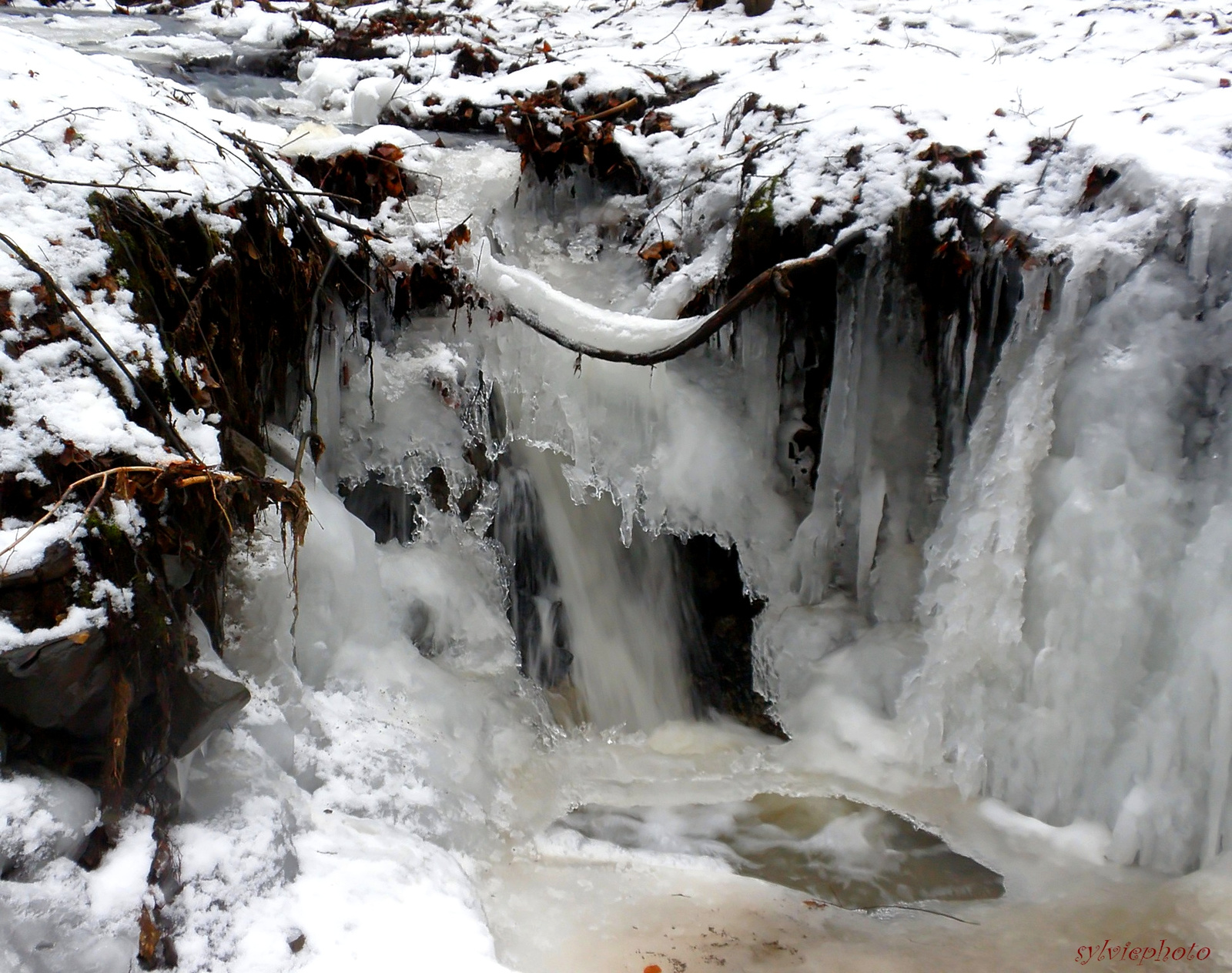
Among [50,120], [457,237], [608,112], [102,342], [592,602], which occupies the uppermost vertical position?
[608,112]

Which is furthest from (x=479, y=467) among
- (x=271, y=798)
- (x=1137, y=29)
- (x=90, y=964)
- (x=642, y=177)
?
(x=1137, y=29)

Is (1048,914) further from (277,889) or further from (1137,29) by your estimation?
(1137,29)

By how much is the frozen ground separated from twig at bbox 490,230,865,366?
0.36 ft

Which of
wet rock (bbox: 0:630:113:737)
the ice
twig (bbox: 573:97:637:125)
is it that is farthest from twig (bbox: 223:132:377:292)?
the ice

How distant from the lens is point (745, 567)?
412 centimetres

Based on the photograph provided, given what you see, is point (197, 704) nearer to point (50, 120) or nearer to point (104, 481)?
point (104, 481)

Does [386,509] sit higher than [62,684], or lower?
lower

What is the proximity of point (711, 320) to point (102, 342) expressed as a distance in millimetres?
2185

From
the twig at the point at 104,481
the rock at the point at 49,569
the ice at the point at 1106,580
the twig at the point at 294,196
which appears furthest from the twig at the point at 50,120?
the ice at the point at 1106,580

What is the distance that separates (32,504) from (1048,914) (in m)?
3.32

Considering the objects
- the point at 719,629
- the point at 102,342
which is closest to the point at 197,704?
the point at 102,342

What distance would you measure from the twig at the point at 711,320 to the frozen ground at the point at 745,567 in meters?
0.11

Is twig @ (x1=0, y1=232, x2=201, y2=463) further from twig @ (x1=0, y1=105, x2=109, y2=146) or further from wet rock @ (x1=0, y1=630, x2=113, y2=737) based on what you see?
wet rock @ (x1=0, y1=630, x2=113, y2=737)

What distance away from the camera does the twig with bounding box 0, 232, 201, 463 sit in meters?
2.21
